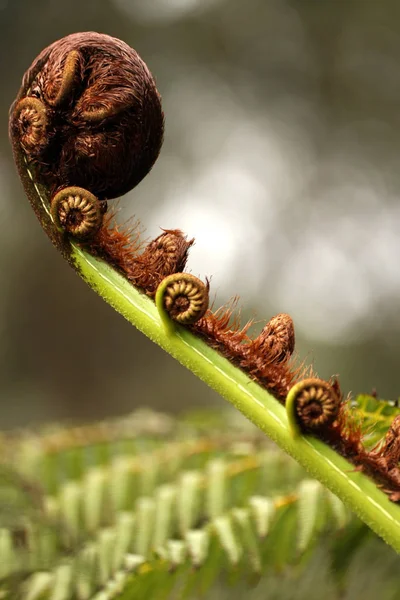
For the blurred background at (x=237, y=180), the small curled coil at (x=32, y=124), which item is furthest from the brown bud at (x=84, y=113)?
the blurred background at (x=237, y=180)

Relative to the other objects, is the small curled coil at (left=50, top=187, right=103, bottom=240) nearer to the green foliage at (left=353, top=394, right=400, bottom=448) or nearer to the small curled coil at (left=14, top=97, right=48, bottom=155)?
the small curled coil at (left=14, top=97, right=48, bottom=155)

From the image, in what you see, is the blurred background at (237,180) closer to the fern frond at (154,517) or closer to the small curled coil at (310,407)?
the fern frond at (154,517)

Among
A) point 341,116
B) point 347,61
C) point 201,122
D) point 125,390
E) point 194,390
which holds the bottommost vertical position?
point 125,390

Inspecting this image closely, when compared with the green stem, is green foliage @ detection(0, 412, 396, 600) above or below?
below

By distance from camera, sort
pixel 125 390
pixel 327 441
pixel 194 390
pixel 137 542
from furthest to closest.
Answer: pixel 125 390 < pixel 194 390 < pixel 137 542 < pixel 327 441

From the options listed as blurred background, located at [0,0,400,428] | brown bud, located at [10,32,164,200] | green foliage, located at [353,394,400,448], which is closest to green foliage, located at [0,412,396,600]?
green foliage, located at [353,394,400,448]

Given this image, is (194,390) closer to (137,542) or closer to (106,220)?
(137,542)

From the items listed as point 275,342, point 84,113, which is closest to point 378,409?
point 275,342

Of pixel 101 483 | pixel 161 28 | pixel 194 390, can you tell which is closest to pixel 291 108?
pixel 161 28
